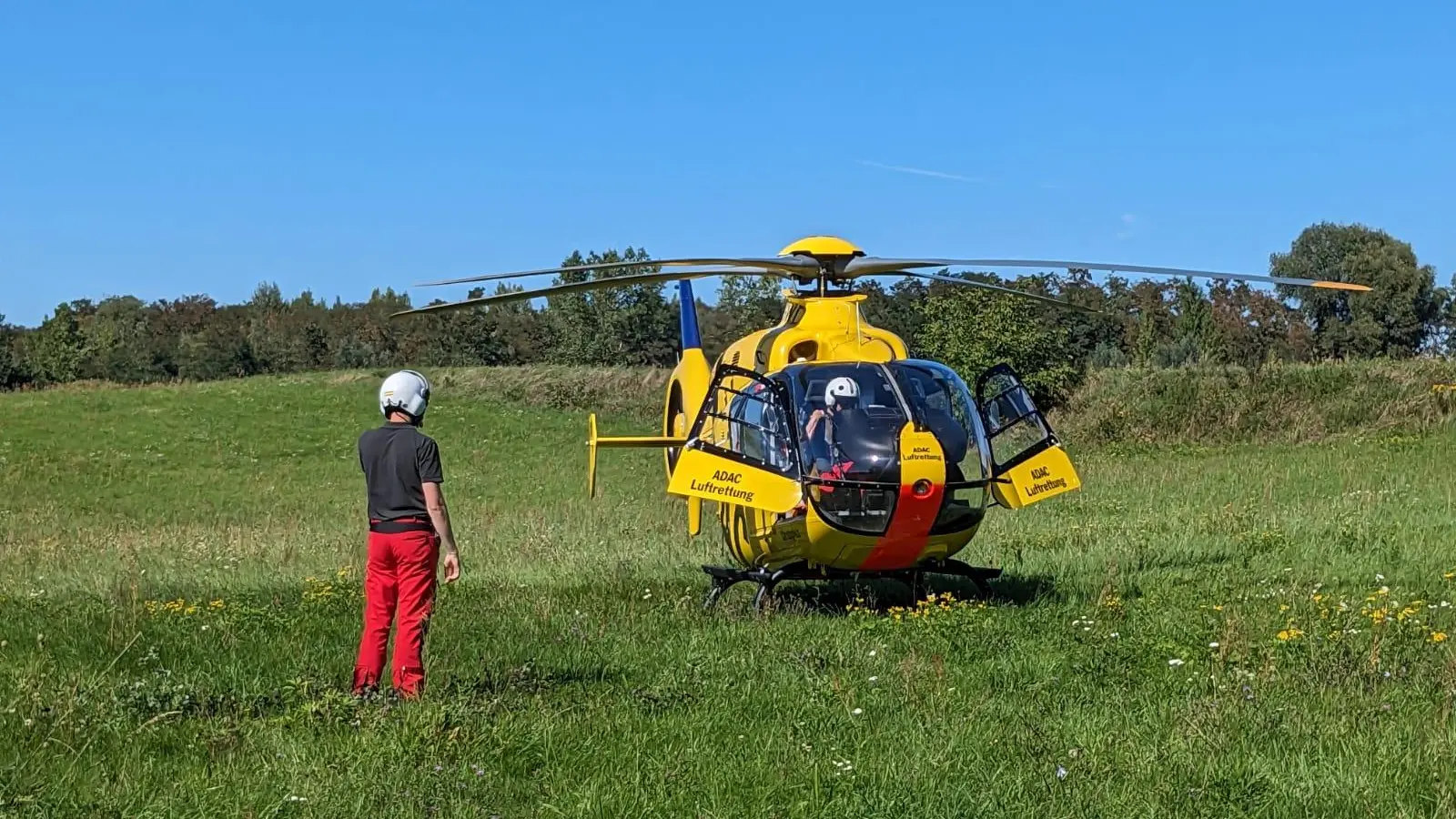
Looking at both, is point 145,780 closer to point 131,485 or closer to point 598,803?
point 598,803

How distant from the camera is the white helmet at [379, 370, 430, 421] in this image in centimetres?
739

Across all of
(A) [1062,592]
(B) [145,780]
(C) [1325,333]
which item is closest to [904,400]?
(A) [1062,592]

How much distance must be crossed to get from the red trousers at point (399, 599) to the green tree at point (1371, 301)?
217 feet

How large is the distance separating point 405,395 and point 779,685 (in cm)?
268

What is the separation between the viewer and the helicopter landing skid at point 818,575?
10429 mm

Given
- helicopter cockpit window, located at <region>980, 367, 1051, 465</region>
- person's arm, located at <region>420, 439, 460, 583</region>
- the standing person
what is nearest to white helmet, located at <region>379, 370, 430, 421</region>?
the standing person

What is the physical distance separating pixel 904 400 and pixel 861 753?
4.27m

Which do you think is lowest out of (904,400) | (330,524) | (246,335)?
(330,524)

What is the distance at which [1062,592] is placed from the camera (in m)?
10.9

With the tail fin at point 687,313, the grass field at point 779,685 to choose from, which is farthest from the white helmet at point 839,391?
the tail fin at point 687,313

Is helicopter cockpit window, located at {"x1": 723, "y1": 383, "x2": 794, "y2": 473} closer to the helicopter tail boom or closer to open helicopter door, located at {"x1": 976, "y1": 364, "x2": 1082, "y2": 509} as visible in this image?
open helicopter door, located at {"x1": 976, "y1": 364, "x2": 1082, "y2": 509}

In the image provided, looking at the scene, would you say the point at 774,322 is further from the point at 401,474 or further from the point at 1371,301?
the point at 401,474

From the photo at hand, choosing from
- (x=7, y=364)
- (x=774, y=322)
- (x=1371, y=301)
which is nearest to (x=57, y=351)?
(x=7, y=364)

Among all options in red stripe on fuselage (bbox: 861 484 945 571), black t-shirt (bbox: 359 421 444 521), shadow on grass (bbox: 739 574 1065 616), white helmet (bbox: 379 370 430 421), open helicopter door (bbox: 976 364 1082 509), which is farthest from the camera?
shadow on grass (bbox: 739 574 1065 616)
